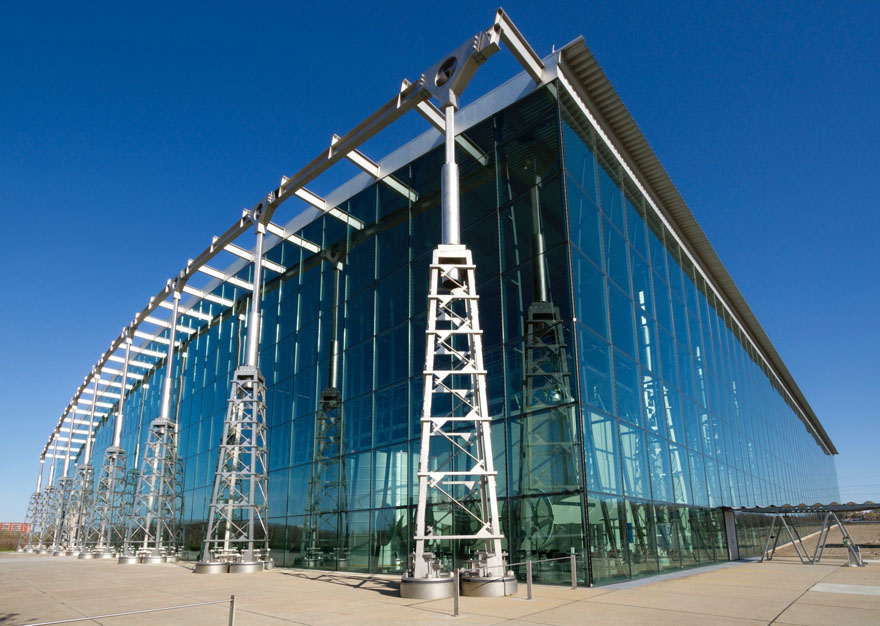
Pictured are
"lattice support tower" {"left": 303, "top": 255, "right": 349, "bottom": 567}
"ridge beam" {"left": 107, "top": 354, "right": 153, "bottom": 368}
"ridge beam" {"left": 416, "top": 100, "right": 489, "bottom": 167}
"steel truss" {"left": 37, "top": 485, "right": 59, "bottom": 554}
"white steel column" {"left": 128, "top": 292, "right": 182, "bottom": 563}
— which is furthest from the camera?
"steel truss" {"left": 37, "top": 485, "right": 59, "bottom": 554}

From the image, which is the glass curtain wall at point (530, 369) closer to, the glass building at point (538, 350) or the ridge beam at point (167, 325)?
the glass building at point (538, 350)

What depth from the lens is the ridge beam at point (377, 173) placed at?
2454 centimetres

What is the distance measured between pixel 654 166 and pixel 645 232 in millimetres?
2713

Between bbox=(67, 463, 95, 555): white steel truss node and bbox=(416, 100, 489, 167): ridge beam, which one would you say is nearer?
bbox=(416, 100, 489, 167): ridge beam

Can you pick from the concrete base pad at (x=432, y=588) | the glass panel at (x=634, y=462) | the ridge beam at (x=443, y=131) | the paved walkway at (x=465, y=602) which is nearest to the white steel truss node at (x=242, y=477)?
the paved walkway at (x=465, y=602)

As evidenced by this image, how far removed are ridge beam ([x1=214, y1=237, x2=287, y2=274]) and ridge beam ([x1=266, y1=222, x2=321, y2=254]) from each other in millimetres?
1556

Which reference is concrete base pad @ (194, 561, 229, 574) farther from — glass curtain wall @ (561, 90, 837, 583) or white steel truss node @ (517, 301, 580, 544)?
glass curtain wall @ (561, 90, 837, 583)

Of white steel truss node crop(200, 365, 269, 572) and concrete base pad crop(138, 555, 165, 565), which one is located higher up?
white steel truss node crop(200, 365, 269, 572)

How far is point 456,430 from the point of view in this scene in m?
19.4

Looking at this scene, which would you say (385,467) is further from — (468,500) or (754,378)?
(754,378)

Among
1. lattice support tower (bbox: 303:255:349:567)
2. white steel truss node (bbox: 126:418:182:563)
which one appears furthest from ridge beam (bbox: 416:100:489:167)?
→ white steel truss node (bbox: 126:418:182:563)

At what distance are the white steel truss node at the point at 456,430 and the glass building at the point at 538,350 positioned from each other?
3.83 ft

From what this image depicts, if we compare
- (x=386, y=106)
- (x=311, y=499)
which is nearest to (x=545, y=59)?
(x=386, y=106)

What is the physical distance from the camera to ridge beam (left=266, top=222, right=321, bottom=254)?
1177 inches
